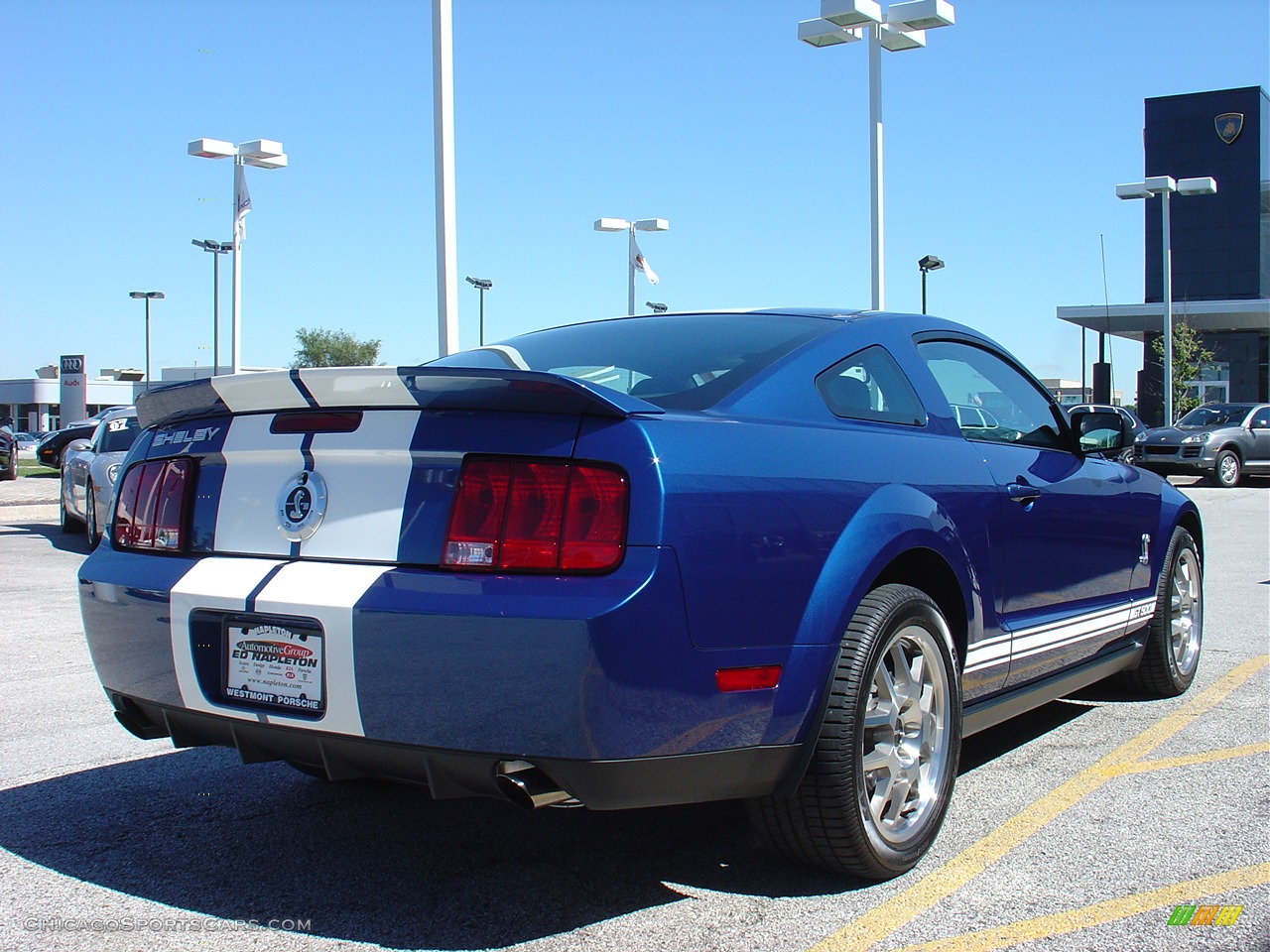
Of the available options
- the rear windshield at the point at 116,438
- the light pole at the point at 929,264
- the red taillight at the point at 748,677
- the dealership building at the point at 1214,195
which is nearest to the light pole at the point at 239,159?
the rear windshield at the point at 116,438

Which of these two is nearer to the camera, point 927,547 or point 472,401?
point 472,401

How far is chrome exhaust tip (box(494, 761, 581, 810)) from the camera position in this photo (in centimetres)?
256

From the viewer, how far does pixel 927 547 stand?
129 inches

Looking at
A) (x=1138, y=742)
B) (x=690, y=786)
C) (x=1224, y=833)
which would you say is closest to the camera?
(x=690, y=786)

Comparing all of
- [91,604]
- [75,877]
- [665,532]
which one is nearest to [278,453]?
[91,604]

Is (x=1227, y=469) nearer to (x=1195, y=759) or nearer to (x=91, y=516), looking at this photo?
(x=91, y=516)

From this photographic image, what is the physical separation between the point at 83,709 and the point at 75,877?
6.88 feet

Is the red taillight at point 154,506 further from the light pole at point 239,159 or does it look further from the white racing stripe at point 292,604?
the light pole at point 239,159

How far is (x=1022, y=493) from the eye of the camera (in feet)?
12.8

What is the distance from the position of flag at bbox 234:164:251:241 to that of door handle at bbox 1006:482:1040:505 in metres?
16.7

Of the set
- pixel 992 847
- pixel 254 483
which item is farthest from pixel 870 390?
pixel 254 483

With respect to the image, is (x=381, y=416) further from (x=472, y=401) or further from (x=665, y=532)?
(x=665, y=532)

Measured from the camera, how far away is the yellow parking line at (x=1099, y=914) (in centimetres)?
275

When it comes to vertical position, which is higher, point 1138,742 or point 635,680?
point 635,680
